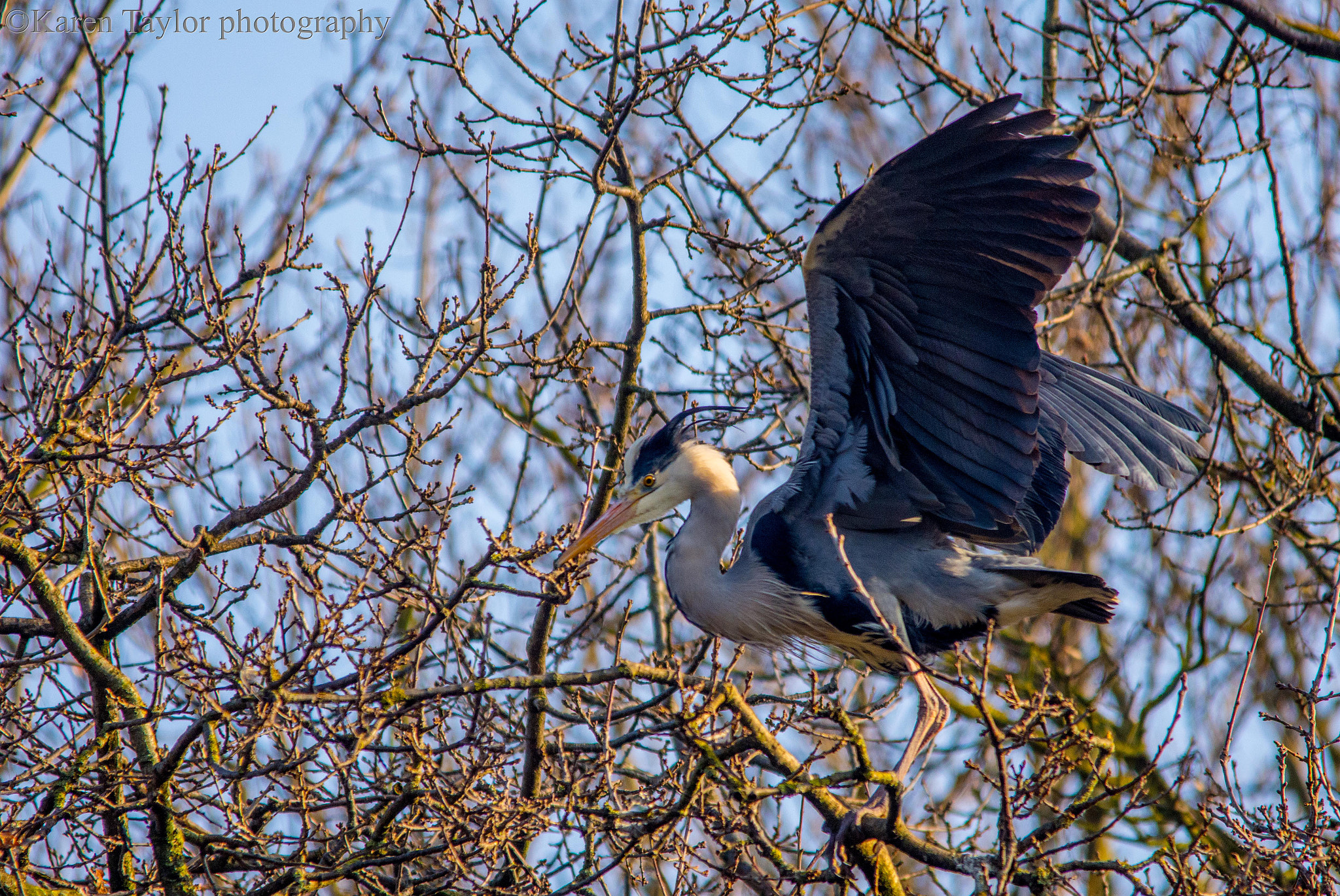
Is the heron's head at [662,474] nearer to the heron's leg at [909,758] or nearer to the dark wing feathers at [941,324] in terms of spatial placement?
the dark wing feathers at [941,324]

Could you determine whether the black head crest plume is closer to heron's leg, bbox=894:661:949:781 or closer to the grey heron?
the grey heron

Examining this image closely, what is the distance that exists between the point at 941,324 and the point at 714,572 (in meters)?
1.40

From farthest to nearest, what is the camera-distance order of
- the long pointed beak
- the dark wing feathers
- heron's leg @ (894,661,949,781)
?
the long pointed beak < heron's leg @ (894,661,949,781) < the dark wing feathers

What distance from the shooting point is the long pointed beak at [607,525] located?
4488mm

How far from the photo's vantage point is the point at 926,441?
441 cm

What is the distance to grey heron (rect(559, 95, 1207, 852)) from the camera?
13.4 ft

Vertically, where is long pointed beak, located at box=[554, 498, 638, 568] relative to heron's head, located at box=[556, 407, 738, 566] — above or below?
below

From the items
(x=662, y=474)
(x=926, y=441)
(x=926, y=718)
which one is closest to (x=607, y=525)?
(x=662, y=474)

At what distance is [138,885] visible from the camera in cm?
313

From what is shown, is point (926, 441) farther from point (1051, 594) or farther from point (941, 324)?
point (1051, 594)

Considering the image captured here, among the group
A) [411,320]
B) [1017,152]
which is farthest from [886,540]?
[411,320]

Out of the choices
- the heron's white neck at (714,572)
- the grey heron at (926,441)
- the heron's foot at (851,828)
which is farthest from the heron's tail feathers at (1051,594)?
the heron's foot at (851,828)

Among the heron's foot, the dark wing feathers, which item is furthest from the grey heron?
the heron's foot

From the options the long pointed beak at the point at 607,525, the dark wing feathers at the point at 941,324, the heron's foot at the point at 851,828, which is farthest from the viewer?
the long pointed beak at the point at 607,525
